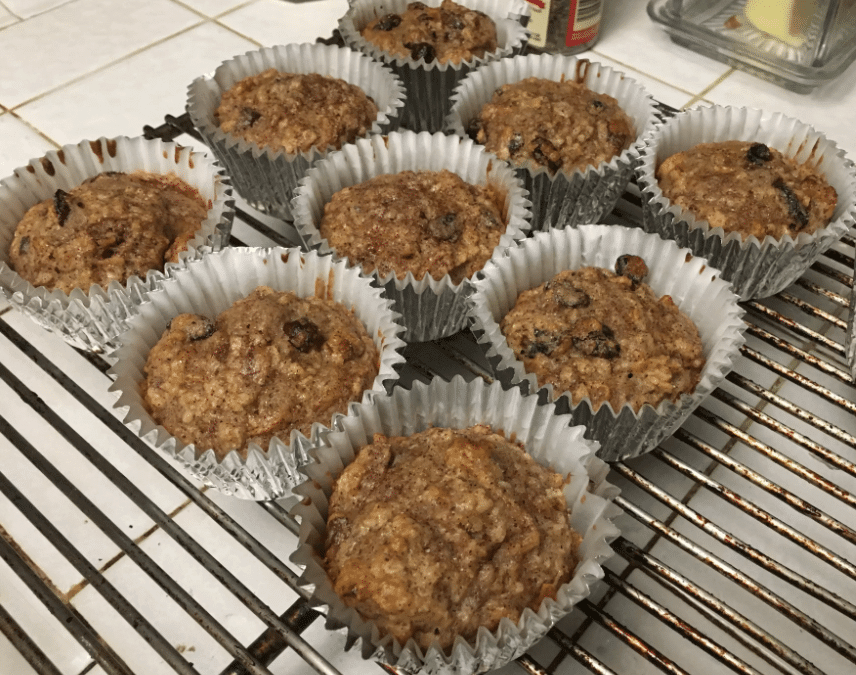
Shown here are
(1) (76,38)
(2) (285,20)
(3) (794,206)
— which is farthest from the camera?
(2) (285,20)

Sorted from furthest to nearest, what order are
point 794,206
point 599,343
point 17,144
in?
point 17,144
point 794,206
point 599,343

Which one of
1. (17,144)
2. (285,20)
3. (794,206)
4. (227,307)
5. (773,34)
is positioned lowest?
(17,144)

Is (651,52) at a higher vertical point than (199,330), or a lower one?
lower

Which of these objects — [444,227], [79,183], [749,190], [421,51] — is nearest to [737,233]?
[749,190]

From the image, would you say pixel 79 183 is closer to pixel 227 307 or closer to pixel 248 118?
pixel 248 118

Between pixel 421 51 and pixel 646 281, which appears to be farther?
pixel 421 51

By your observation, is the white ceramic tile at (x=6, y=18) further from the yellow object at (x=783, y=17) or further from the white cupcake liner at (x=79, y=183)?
the yellow object at (x=783, y=17)

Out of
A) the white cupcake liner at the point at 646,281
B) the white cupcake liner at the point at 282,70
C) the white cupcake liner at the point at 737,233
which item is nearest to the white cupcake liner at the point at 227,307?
the white cupcake liner at the point at 646,281

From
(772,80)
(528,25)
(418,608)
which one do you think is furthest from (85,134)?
(772,80)

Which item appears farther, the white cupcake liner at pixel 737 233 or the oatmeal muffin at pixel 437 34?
the oatmeal muffin at pixel 437 34
